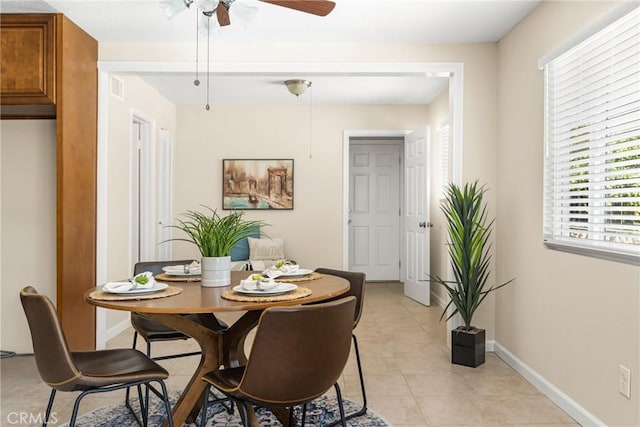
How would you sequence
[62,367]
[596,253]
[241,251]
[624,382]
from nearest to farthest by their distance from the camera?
[62,367], [624,382], [596,253], [241,251]

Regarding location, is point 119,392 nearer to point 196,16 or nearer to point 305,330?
point 305,330

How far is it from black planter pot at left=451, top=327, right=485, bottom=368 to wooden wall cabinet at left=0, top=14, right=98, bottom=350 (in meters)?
2.77

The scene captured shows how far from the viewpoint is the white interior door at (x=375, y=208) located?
7.67m

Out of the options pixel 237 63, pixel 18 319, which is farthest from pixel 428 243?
pixel 18 319

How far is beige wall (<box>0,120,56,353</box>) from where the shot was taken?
3887mm

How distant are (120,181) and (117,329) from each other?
1336 mm

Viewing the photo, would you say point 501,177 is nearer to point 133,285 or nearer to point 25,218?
point 133,285

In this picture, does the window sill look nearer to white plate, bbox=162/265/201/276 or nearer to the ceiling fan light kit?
white plate, bbox=162/265/201/276

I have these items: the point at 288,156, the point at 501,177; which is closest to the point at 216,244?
the point at 501,177

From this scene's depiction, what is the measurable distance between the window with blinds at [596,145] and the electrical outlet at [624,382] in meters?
0.51

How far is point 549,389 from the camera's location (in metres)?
3.01

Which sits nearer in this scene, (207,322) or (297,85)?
(207,322)

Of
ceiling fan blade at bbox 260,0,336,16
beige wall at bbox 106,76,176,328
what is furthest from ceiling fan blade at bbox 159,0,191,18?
beige wall at bbox 106,76,176,328

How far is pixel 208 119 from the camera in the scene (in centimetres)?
655
